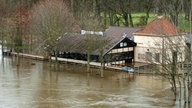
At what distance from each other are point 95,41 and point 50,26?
222 inches

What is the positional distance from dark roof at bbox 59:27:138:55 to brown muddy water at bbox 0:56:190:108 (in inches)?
88.0

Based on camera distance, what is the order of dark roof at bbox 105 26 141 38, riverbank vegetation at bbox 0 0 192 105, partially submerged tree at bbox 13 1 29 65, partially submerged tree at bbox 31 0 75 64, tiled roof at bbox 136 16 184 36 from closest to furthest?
1. tiled roof at bbox 136 16 184 36
2. partially submerged tree at bbox 31 0 75 64
3. riverbank vegetation at bbox 0 0 192 105
4. dark roof at bbox 105 26 141 38
5. partially submerged tree at bbox 13 1 29 65

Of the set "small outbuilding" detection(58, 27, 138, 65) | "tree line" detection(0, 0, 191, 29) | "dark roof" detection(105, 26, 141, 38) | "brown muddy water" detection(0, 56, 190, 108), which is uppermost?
"tree line" detection(0, 0, 191, 29)

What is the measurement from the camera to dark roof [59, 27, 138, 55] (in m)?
38.7

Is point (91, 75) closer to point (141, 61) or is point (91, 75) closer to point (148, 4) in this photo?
point (141, 61)

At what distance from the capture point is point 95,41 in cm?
3853

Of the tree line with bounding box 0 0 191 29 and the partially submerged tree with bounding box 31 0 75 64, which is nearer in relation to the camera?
the partially submerged tree with bounding box 31 0 75 64

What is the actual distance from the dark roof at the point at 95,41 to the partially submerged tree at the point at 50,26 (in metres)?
1.15

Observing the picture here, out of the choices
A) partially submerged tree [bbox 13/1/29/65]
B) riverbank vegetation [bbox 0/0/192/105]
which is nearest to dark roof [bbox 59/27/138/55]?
riverbank vegetation [bbox 0/0/192/105]

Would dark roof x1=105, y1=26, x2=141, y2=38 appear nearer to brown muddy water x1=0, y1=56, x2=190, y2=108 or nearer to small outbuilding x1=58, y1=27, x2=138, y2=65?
small outbuilding x1=58, y1=27, x2=138, y2=65

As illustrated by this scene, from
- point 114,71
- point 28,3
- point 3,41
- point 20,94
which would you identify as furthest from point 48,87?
point 28,3

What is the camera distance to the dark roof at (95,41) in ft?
127

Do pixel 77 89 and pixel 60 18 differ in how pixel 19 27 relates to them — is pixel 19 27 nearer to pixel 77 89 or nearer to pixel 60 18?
pixel 60 18

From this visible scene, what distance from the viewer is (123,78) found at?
35250 mm
